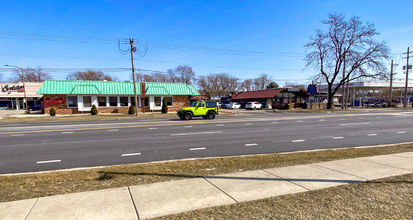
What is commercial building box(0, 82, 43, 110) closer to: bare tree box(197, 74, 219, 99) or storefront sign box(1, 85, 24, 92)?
storefront sign box(1, 85, 24, 92)

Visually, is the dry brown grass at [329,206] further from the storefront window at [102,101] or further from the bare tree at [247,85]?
the bare tree at [247,85]

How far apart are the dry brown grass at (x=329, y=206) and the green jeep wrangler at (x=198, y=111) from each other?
16.9 meters

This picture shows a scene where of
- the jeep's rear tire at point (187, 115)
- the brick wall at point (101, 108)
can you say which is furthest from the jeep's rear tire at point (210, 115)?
the brick wall at point (101, 108)

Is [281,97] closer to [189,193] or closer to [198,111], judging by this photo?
[198,111]

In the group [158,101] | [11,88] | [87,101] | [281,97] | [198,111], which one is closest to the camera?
[198,111]

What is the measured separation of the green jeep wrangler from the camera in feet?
67.6

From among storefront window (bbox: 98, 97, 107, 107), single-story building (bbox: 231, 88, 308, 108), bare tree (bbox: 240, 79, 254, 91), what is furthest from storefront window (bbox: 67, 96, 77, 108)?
bare tree (bbox: 240, 79, 254, 91)

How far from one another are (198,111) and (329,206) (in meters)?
17.7

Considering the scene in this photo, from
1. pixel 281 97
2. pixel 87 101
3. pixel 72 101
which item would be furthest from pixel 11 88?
pixel 281 97

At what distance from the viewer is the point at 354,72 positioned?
1619 inches

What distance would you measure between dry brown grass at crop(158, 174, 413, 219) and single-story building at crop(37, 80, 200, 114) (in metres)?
30.2

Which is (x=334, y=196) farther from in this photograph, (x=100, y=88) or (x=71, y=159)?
(x=100, y=88)

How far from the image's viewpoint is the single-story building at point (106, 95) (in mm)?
29047

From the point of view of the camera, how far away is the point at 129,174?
17.1 feet
